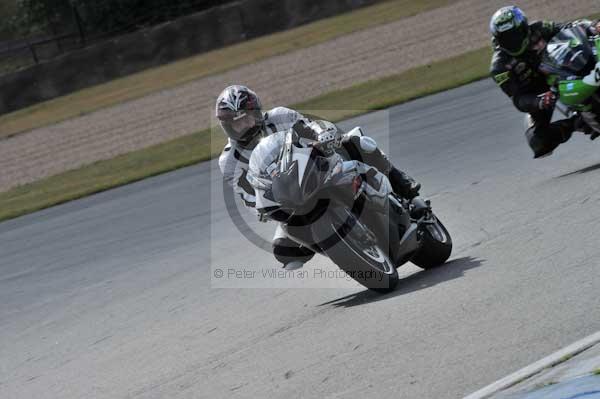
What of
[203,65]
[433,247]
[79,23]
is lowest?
[79,23]

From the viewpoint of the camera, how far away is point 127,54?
3722 centimetres

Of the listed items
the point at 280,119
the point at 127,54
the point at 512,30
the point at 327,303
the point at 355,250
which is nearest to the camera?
the point at 355,250

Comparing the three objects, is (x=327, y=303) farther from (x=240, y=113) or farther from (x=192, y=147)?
(x=192, y=147)

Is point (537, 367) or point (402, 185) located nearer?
point (537, 367)

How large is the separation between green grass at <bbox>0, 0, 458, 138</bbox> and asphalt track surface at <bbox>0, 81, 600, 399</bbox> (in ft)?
59.9

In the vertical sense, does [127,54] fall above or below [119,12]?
below

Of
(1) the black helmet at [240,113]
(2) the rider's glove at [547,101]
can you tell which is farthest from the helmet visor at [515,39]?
(1) the black helmet at [240,113]

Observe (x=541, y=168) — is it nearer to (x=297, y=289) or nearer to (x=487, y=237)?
(x=487, y=237)

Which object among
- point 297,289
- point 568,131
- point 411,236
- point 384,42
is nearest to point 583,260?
point 411,236

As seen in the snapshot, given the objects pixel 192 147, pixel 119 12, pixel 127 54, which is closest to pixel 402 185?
pixel 192 147

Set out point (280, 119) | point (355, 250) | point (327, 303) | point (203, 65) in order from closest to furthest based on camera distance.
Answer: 1. point (355, 250)
2. point (327, 303)
3. point (280, 119)
4. point (203, 65)

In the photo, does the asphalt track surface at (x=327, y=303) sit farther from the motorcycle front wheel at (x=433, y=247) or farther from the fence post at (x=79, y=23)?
the fence post at (x=79, y=23)

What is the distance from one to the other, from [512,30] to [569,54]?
0.58 meters

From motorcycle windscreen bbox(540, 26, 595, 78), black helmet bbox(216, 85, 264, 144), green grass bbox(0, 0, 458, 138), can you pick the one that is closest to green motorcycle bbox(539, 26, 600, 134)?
motorcycle windscreen bbox(540, 26, 595, 78)
